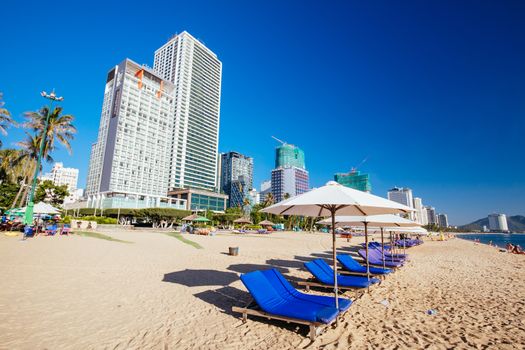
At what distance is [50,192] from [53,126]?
1315 inches

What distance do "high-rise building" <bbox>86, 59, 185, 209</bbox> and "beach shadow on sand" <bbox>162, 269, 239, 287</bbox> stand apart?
266 feet

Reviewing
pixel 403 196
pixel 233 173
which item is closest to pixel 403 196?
pixel 403 196

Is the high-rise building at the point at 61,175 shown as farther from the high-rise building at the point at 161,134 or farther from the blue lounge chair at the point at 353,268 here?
the blue lounge chair at the point at 353,268

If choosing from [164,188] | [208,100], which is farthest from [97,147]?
[208,100]

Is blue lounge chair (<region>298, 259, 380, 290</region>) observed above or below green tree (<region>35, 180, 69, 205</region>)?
below

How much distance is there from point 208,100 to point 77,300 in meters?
130

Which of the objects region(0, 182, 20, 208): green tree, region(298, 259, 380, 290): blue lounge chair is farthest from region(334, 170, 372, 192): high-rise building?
region(298, 259, 380, 290): blue lounge chair

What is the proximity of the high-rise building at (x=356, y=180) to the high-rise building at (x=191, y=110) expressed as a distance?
3958 inches

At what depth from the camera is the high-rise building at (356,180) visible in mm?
181625

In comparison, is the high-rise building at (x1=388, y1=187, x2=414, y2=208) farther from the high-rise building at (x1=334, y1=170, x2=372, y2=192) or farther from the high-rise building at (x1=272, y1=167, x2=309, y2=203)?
the high-rise building at (x1=272, y1=167, x2=309, y2=203)

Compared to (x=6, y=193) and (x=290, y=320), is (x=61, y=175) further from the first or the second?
(x=290, y=320)

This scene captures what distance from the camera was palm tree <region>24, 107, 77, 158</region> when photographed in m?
26.6

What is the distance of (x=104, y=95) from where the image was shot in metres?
102

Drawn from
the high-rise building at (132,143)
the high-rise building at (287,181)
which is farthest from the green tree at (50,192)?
the high-rise building at (287,181)
